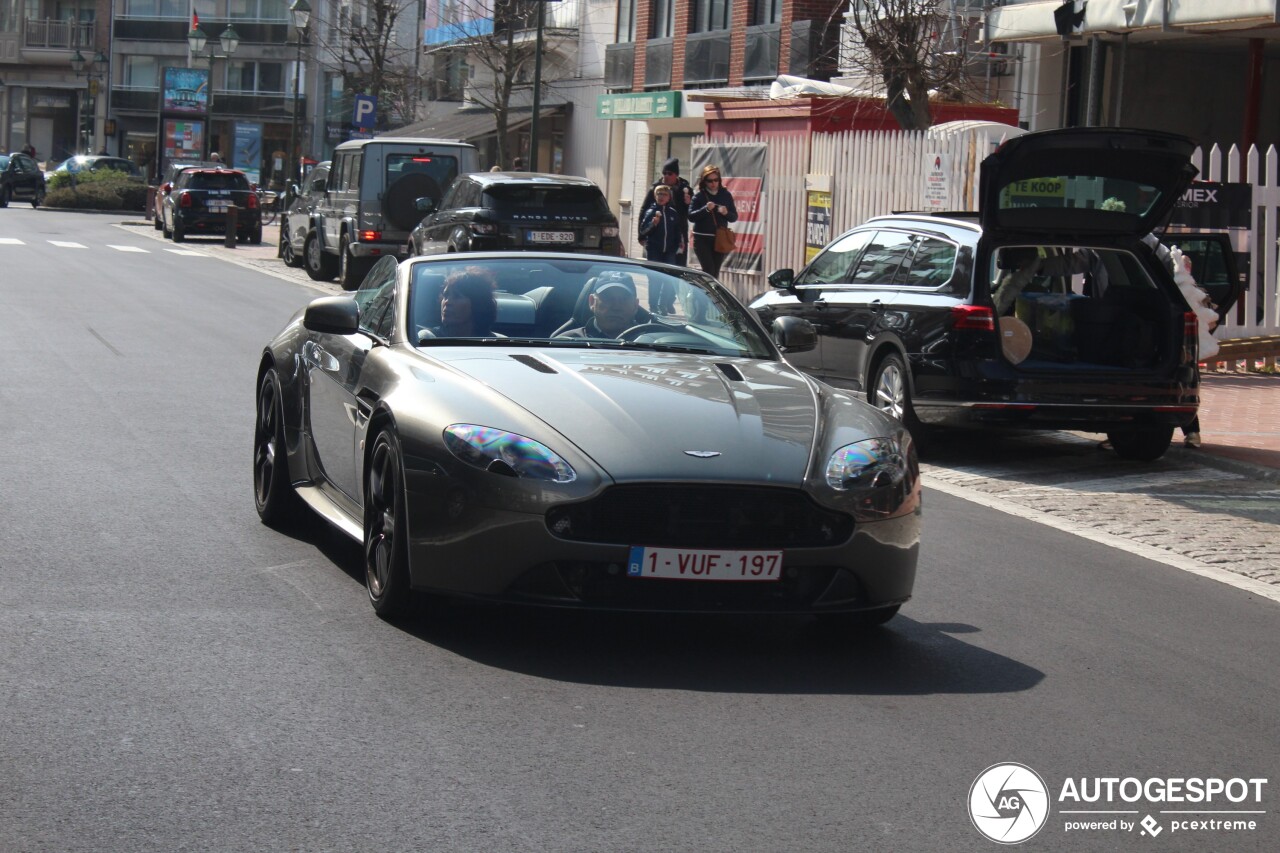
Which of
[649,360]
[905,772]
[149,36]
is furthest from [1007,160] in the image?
[149,36]

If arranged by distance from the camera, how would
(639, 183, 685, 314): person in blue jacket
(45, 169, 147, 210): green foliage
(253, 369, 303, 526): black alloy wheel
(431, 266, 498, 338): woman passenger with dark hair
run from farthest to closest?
(45, 169, 147, 210): green foliage, (639, 183, 685, 314): person in blue jacket, (253, 369, 303, 526): black alloy wheel, (431, 266, 498, 338): woman passenger with dark hair

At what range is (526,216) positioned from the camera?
2306 centimetres

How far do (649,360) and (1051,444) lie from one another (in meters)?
7.05

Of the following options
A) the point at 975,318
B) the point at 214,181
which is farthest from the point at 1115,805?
the point at 214,181

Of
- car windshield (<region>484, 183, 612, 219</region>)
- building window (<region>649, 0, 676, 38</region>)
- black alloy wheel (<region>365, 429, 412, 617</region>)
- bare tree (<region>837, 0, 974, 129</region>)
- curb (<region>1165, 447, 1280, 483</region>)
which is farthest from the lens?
building window (<region>649, 0, 676, 38</region>)

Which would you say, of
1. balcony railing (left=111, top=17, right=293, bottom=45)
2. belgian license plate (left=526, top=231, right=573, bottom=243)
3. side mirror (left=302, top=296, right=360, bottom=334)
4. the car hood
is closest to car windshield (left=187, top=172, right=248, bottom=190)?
belgian license plate (left=526, top=231, right=573, bottom=243)

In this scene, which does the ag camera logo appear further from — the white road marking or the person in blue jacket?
the person in blue jacket

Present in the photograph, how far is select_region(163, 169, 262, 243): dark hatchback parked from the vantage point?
39.8 meters

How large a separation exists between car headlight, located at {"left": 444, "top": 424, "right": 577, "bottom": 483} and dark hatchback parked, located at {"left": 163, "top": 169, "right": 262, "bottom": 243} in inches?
1375

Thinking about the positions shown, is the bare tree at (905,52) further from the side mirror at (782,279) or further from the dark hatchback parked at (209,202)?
the dark hatchback parked at (209,202)

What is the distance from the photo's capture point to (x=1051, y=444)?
44.0 ft

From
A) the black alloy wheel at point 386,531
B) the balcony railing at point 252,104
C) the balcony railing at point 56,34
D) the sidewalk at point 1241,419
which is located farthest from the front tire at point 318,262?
the balcony railing at point 56,34

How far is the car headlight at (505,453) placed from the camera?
586 cm

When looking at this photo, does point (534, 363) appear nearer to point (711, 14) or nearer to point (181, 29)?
point (711, 14)
